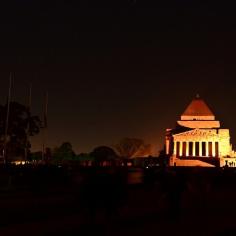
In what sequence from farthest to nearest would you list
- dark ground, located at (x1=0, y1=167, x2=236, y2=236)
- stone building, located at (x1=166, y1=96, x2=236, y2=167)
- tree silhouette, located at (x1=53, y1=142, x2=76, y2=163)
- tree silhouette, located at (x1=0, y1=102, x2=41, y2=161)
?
stone building, located at (x1=166, y1=96, x2=236, y2=167) → tree silhouette, located at (x1=53, y1=142, x2=76, y2=163) → tree silhouette, located at (x1=0, y1=102, x2=41, y2=161) → dark ground, located at (x1=0, y1=167, x2=236, y2=236)

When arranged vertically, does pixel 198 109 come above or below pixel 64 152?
above

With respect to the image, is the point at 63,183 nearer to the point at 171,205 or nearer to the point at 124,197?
the point at 171,205

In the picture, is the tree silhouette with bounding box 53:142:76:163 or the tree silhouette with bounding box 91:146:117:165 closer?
the tree silhouette with bounding box 91:146:117:165

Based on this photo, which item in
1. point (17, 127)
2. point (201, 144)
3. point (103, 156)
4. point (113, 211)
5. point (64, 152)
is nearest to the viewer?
point (113, 211)

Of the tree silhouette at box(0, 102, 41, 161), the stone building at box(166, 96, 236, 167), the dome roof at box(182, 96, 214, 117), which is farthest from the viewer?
the dome roof at box(182, 96, 214, 117)

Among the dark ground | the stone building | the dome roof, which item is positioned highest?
the dome roof

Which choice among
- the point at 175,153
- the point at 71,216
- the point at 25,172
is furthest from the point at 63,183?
the point at 175,153

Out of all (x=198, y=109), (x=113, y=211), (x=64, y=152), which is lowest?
(x=113, y=211)

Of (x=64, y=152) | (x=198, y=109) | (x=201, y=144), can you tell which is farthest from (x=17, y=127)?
(x=198, y=109)

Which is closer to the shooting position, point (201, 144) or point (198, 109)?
point (201, 144)

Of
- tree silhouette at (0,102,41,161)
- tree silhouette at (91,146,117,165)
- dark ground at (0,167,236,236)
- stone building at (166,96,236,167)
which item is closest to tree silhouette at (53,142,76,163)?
tree silhouette at (91,146,117,165)

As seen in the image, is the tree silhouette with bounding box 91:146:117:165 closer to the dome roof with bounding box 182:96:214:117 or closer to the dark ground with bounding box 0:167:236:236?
the dark ground with bounding box 0:167:236:236

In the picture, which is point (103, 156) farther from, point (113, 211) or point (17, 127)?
point (17, 127)

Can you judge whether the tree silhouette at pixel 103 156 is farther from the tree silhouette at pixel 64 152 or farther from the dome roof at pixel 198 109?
the dome roof at pixel 198 109
